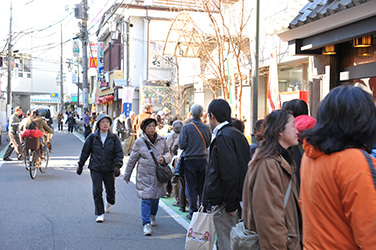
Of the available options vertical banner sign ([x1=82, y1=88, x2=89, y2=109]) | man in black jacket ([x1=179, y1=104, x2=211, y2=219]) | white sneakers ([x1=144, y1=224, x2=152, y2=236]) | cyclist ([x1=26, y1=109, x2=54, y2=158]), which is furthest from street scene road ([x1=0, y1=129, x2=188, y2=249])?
vertical banner sign ([x1=82, y1=88, x2=89, y2=109])

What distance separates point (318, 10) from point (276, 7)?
5759 mm

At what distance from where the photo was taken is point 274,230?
10.7ft

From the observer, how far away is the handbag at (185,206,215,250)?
477cm

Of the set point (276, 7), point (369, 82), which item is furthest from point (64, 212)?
point (276, 7)

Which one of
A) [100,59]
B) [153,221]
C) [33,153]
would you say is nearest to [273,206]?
[153,221]

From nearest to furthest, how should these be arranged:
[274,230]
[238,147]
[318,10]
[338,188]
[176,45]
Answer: [338,188], [274,230], [238,147], [318,10], [176,45]

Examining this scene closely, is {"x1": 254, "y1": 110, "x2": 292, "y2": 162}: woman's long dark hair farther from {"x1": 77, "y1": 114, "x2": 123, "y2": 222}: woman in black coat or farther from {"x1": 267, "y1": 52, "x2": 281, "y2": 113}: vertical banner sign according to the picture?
{"x1": 267, "y1": 52, "x2": 281, "y2": 113}: vertical banner sign

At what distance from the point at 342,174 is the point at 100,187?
19.7 feet

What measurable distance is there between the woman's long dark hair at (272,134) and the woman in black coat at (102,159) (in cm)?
453

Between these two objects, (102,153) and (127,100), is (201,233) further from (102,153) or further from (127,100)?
(127,100)

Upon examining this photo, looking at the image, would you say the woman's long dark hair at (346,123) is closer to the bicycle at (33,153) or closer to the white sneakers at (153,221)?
the white sneakers at (153,221)

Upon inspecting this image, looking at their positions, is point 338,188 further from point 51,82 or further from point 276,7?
point 51,82

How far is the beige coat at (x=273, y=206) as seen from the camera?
128 inches

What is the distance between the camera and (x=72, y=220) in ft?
24.9
